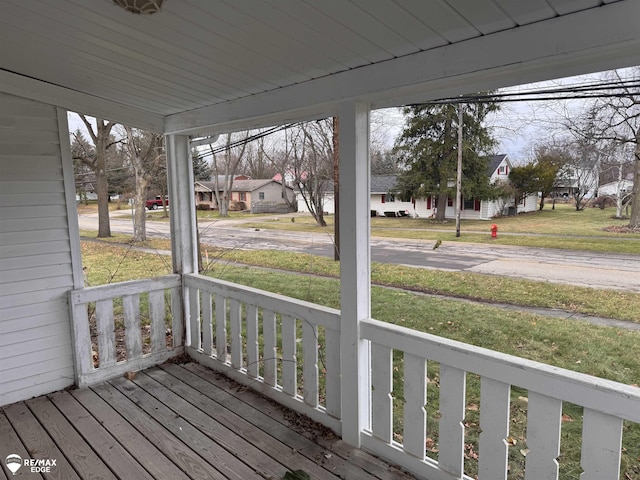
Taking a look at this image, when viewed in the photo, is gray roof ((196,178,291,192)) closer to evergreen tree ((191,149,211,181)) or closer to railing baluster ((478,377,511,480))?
evergreen tree ((191,149,211,181))

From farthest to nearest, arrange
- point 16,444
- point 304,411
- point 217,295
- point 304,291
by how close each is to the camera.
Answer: point 217,295, point 304,291, point 304,411, point 16,444

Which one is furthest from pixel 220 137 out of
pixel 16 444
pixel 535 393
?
pixel 535 393

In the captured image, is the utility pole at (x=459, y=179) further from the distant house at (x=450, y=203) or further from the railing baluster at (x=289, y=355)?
the railing baluster at (x=289, y=355)

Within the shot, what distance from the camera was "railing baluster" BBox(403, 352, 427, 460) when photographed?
190 centimetres

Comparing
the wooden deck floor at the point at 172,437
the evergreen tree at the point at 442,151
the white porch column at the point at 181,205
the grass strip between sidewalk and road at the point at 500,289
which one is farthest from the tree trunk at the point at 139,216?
the evergreen tree at the point at 442,151

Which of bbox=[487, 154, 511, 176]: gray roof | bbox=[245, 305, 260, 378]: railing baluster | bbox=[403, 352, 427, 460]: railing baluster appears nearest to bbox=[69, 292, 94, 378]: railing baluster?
bbox=[245, 305, 260, 378]: railing baluster

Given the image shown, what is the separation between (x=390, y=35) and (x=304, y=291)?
1.66m

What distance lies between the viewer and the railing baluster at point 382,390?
80.7 inches

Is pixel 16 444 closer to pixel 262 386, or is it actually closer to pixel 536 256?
pixel 262 386

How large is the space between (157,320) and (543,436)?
273 centimetres

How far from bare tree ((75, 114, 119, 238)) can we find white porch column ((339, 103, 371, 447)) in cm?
220

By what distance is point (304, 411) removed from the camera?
2477mm

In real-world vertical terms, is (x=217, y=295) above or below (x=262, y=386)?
above

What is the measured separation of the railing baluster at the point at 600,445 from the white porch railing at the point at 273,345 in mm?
1170
